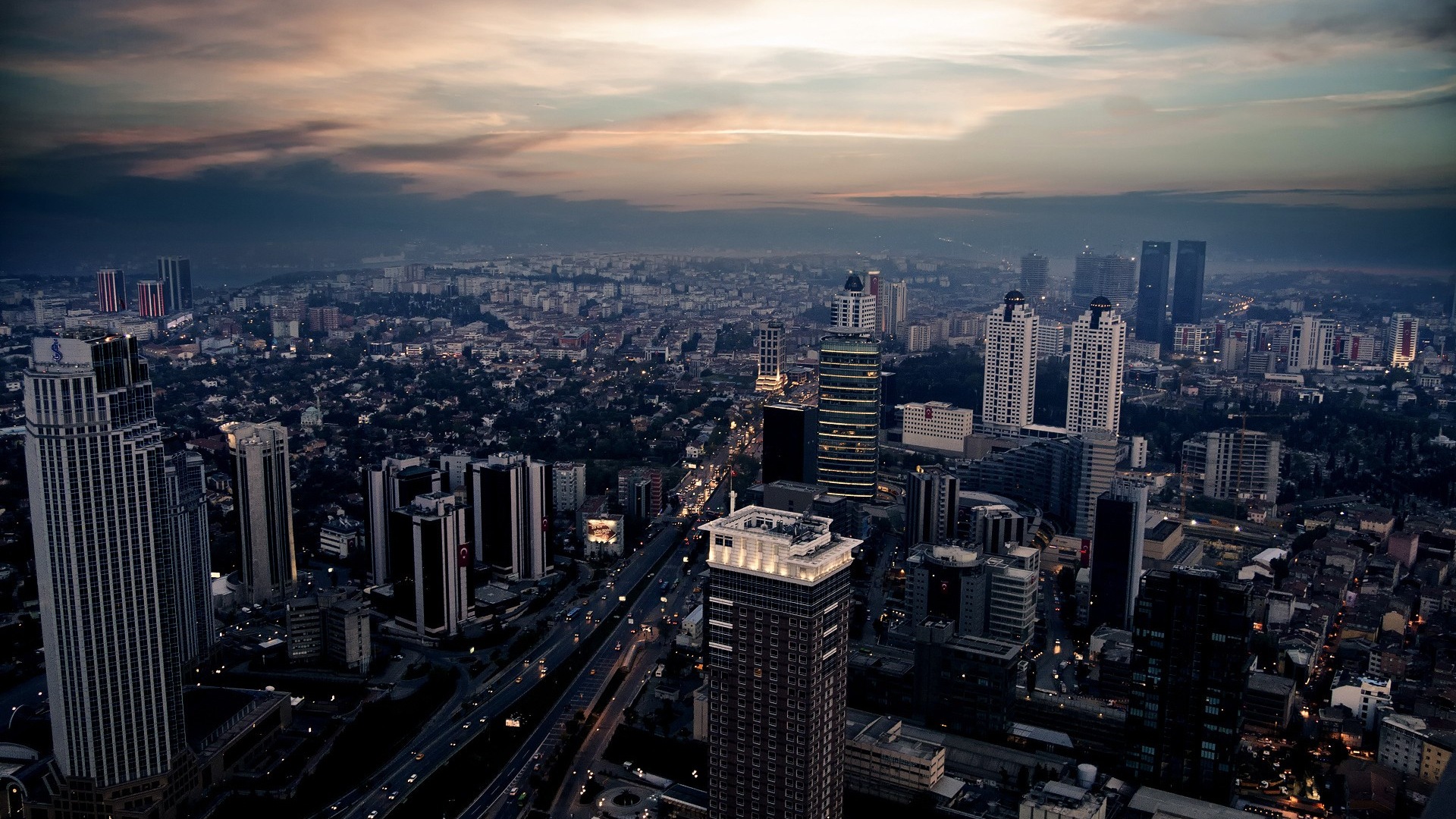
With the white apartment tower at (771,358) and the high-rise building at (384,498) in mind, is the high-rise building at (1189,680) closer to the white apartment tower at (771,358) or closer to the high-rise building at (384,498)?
the high-rise building at (384,498)

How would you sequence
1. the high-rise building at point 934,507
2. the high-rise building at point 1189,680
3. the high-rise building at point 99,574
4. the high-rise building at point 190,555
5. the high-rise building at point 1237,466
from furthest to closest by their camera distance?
the high-rise building at point 1237,466 → the high-rise building at point 934,507 → the high-rise building at point 190,555 → the high-rise building at point 1189,680 → the high-rise building at point 99,574

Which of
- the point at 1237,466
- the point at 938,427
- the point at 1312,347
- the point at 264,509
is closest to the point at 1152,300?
the point at 1312,347

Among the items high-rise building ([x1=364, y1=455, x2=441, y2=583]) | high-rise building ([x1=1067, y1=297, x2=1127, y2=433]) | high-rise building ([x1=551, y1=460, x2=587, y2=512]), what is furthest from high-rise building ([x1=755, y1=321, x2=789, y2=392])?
high-rise building ([x1=364, y1=455, x2=441, y2=583])

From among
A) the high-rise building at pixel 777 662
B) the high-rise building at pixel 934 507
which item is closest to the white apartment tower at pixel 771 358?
the high-rise building at pixel 934 507

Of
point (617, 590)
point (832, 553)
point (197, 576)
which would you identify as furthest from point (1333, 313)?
point (197, 576)

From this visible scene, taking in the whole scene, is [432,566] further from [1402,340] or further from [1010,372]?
[1402,340]

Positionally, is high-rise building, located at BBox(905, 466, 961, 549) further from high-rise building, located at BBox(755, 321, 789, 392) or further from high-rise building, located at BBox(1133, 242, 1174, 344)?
high-rise building, located at BBox(1133, 242, 1174, 344)
